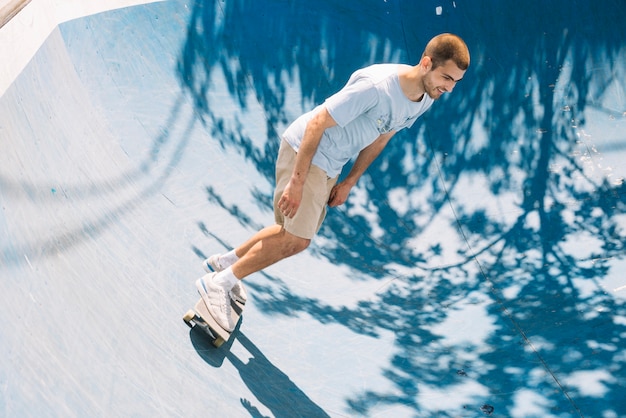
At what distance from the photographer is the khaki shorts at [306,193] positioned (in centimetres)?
302

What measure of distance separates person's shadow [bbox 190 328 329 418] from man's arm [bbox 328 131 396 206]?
34.9 inches

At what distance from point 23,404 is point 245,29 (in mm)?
3690

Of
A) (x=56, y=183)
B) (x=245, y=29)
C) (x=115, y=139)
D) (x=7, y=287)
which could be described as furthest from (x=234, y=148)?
(x=7, y=287)

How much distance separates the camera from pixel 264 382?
3.25m

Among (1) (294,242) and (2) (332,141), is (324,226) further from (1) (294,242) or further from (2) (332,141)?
(2) (332,141)

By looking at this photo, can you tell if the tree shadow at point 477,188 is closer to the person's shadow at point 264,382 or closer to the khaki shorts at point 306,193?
the person's shadow at point 264,382

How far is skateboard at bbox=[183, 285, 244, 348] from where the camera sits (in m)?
3.21

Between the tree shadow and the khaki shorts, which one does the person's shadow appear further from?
the khaki shorts

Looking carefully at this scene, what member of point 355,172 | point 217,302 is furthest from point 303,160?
point 217,302

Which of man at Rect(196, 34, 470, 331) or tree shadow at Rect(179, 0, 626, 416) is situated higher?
tree shadow at Rect(179, 0, 626, 416)

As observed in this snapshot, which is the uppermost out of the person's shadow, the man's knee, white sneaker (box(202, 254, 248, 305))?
the man's knee

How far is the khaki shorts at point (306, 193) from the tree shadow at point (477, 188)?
835 mm

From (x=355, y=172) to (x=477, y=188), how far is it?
1.72m

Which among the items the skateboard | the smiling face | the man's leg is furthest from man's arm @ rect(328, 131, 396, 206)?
the skateboard
